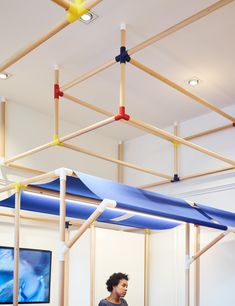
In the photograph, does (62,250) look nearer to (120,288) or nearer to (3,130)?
(120,288)

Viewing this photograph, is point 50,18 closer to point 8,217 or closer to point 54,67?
point 54,67

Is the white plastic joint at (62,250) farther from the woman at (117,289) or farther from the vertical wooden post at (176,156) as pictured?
the vertical wooden post at (176,156)

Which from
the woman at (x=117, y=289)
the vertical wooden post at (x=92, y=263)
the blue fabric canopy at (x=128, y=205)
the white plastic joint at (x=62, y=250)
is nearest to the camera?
the white plastic joint at (x=62, y=250)

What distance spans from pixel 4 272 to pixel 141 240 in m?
1.94

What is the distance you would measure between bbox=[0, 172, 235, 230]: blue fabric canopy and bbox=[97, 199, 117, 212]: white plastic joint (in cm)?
6

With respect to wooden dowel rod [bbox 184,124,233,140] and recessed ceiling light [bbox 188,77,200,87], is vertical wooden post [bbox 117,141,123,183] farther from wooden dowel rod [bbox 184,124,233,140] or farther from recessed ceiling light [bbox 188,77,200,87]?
recessed ceiling light [bbox 188,77,200,87]

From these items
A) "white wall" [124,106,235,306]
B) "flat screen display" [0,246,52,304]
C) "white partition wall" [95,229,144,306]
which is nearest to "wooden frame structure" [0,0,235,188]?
"white wall" [124,106,235,306]

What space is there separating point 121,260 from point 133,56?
8.80ft

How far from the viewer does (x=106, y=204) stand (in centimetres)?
335

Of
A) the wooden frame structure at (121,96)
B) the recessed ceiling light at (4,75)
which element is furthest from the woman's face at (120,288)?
the recessed ceiling light at (4,75)

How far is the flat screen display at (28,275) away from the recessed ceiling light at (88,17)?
2735 millimetres

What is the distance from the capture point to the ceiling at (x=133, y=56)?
4086 mm

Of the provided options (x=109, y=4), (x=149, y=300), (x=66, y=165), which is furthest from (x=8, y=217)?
(x=109, y=4)

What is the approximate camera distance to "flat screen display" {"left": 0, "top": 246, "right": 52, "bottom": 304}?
5.35 metres
